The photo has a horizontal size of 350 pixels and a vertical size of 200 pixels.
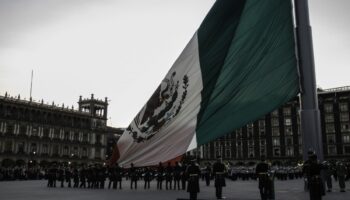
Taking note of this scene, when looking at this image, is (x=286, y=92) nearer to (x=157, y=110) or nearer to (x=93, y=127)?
(x=157, y=110)

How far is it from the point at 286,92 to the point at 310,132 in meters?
1.51

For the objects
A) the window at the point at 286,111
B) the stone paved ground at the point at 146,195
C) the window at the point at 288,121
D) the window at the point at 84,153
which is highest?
the window at the point at 286,111

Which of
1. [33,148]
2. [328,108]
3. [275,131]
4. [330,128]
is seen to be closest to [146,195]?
[33,148]

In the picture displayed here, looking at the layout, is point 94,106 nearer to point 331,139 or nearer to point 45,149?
point 45,149

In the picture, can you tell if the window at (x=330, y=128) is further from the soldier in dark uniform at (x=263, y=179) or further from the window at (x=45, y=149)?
the soldier in dark uniform at (x=263, y=179)

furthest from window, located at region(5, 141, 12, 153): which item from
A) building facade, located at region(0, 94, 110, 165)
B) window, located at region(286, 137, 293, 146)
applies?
window, located at region(286, 137, 293, 146)

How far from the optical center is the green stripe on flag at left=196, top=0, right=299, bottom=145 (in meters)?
8.57

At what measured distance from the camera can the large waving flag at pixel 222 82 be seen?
8.57 meters

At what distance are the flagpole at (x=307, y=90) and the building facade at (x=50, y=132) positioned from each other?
7338cm

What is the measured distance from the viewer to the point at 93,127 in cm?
9625

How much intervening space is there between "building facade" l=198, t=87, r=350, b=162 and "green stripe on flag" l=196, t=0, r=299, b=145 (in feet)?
265

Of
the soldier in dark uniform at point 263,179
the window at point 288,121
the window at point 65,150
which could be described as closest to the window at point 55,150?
the window at point 65,150

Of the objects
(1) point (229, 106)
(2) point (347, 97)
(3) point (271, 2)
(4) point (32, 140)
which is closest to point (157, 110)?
(1) point (229, 106)

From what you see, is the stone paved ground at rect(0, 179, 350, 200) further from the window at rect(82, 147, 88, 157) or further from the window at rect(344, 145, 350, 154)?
the window at rect(82, 147, 88, 157)
